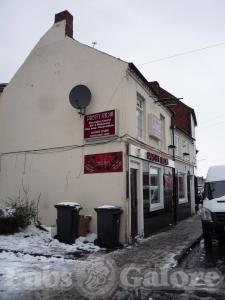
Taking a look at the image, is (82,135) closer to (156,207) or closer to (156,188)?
(156,207)

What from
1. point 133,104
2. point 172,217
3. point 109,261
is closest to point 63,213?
point 109,261

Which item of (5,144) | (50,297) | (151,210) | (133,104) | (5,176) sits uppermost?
(133,104)

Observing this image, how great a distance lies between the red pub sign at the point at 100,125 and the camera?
11.3 metres

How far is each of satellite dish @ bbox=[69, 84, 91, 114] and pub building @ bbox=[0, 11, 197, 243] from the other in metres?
0.03

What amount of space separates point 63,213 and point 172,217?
7690 mm

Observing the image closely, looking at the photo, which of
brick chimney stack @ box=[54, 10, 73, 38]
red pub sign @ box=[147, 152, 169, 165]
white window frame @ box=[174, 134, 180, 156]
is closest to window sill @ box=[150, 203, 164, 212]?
red pub sign @ box=[147, 152, 169, 165]

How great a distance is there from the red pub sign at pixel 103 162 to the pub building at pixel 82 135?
3 cm

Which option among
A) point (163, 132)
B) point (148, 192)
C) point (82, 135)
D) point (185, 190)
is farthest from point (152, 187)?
point (185, 190)

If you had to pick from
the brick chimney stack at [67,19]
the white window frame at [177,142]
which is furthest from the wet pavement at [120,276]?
the white window frame at [177,142]

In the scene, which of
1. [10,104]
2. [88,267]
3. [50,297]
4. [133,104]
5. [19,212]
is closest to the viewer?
[50,297]

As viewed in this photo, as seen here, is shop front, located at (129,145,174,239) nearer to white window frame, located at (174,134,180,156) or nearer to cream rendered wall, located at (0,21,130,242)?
cream rendered wall, located at (0,21,130,242)

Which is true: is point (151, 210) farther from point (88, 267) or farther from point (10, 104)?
Result: point (10, 104)

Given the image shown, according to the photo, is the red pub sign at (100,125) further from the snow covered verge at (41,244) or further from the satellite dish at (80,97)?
the snow covered verge at (41,244)

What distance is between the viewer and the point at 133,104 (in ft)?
40.3
